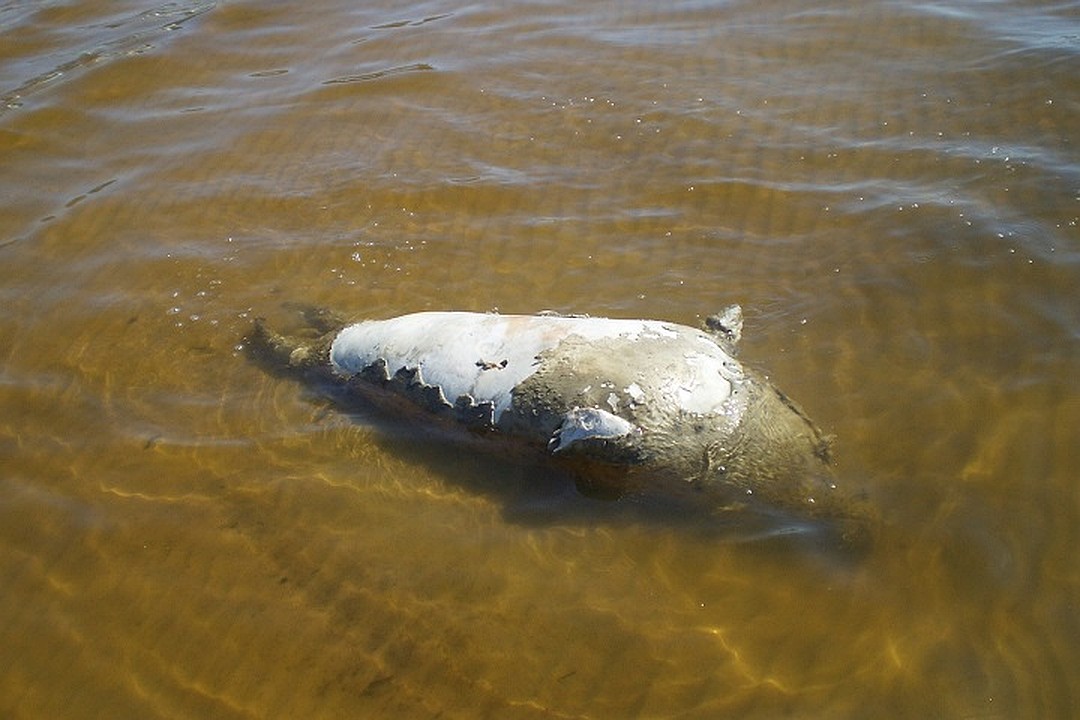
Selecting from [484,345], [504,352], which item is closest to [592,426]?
[504,352]

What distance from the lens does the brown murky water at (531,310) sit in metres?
3.65

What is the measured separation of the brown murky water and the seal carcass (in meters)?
0.25

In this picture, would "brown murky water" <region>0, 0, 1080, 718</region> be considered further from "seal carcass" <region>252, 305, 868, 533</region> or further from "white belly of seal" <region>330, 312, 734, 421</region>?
"white belly of seal" <region>330, 312, 734, 421</region>

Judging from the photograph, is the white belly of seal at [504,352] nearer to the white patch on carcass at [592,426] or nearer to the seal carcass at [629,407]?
the seal carcass at [629,407]

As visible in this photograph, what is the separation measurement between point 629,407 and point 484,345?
2.82ft

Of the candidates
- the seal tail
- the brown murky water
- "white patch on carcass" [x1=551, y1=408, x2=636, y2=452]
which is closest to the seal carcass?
"white patch on carcass" [x1=551, y1=408, x2=636, y2=452]

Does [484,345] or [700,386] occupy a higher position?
[484,345]

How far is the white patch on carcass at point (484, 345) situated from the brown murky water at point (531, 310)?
1.53ft

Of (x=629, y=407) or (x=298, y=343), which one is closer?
(x=629, y=407)

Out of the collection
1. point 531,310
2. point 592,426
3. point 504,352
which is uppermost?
point 504,352

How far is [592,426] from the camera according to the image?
383cm

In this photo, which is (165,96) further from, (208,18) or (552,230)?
(552,230)

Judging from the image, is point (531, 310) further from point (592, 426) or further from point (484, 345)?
point (592, 426)

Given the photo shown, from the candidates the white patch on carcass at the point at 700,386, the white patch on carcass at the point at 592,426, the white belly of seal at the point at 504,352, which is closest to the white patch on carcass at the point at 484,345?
the white belly of seal at the point at 504,352
